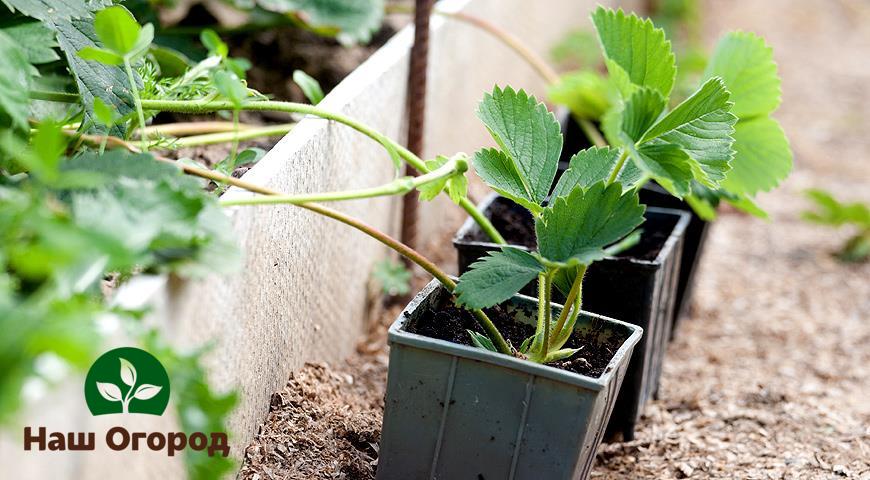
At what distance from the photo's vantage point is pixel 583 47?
A: 310 cm

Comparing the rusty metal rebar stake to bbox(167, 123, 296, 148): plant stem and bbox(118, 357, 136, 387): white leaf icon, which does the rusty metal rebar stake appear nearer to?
bbox(167, 123, 296, 148): plant stem

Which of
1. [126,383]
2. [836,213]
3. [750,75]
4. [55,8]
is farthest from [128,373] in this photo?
[836,213]

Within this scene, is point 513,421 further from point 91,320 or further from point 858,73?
point 858,73

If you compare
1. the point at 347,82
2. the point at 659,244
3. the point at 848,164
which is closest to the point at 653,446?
the point at 659,244

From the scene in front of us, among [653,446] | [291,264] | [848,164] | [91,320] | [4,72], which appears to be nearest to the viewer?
[91,320]

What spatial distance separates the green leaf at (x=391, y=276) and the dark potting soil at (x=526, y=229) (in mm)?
234

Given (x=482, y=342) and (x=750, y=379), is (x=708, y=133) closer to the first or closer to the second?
(x=482, y=342)

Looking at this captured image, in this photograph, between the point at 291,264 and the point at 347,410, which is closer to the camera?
the point at 291,264

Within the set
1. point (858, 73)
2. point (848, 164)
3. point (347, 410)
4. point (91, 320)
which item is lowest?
point (347, 410)

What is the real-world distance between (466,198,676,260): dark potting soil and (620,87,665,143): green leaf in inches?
20.2

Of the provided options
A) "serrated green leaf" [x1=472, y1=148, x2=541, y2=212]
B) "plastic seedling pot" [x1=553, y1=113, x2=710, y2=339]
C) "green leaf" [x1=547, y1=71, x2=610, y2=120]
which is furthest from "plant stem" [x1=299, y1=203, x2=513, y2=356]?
"green leaf" [x1=547, y1=71, x2=610, y2=120]

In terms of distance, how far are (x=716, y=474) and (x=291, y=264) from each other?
0.73m

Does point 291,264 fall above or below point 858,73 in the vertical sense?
below

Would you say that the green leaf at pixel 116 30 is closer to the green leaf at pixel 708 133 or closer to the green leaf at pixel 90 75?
the green leaf at pixel 90 75
